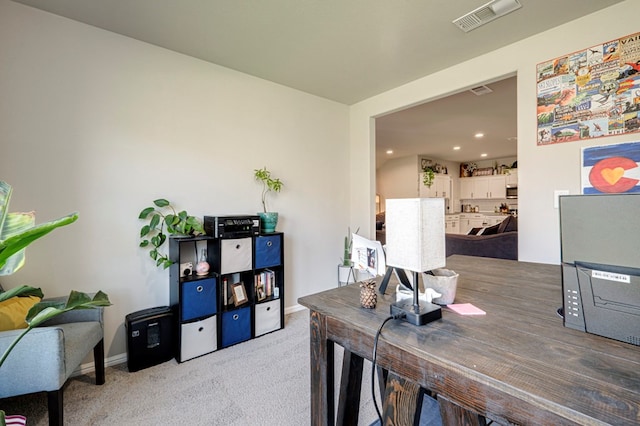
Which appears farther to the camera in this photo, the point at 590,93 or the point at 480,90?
the point at 480,90

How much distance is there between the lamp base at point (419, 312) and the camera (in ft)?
3.18

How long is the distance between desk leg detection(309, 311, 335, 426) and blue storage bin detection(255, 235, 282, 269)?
161 cm

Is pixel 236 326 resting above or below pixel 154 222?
below

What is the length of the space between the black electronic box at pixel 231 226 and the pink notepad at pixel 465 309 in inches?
75.4

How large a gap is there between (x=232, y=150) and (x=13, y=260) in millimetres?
2184

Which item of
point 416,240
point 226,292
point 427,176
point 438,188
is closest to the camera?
point 416,240

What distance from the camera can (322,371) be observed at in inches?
45.9

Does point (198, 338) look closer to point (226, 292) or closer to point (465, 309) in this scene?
point (226, 292)

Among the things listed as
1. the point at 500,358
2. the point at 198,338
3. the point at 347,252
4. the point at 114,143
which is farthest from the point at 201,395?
the point at 347,252

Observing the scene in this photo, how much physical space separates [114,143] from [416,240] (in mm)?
2419

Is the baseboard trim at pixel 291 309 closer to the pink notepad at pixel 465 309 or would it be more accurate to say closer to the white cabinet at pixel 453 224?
the pink notepad at pixel 465 309

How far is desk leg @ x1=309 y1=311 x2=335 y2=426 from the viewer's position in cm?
116

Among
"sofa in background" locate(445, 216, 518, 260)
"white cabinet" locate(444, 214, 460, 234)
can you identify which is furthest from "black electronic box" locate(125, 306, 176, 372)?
"white cabinet" locate(444, 214, 460, 234)

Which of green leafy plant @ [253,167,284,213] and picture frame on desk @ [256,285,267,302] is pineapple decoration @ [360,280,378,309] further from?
green leafy plant @ [253,167,284,213]
